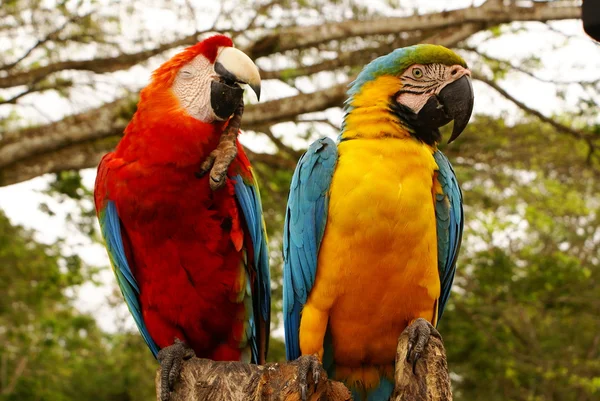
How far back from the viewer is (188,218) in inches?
112

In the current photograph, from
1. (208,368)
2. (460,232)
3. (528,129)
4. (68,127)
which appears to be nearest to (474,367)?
(528,129)

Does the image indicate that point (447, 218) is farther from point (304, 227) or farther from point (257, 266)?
point (257, 266)

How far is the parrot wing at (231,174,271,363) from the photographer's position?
9.87 ft

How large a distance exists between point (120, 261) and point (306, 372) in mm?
1192

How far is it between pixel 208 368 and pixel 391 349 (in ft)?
2.23

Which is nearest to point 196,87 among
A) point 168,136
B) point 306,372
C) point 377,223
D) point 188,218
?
point 168,136

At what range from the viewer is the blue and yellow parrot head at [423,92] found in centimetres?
256

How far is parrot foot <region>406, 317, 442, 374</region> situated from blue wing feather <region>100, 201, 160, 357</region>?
1269 mm

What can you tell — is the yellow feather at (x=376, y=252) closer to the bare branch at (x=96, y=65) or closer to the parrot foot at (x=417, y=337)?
the parrot foot at (x=417, y=337)

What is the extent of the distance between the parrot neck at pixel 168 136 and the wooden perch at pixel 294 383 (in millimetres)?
903

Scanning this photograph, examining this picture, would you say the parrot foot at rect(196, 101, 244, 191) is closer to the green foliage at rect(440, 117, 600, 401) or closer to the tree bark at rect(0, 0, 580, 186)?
the tree bark at rect(0, 0, 580, 186)

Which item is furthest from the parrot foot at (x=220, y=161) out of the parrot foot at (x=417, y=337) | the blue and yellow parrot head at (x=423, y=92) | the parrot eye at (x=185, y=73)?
the parrot foot at (x=417, y=337)

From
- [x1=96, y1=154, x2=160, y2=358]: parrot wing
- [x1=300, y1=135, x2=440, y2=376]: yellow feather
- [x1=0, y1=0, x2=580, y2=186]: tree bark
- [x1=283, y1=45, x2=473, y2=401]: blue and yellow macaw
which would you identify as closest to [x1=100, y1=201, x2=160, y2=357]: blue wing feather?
[x1=96, y1=154, x2=160, y2=358]: parrot wing

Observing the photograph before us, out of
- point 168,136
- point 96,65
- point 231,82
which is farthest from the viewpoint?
point 96,65
